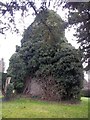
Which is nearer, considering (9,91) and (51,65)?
(9,91)

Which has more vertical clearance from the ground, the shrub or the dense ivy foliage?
the dense ivy foliage

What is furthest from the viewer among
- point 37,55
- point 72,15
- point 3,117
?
point 37,55

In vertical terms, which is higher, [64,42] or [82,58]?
[64,42]

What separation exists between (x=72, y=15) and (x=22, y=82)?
7.49 meters

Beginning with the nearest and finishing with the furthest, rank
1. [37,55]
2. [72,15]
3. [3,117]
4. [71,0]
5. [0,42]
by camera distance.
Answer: [0,42]
[71,0]
[3,117]
[72,15]
[37,55]

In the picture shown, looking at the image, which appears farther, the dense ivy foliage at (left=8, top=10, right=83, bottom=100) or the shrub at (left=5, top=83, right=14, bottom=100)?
the dense ivy foliage at (left=8, top=10, right=83, bottom=100)

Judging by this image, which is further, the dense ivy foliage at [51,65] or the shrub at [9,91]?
the dense ivy foliage at [51,65]

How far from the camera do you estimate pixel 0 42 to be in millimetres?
7645

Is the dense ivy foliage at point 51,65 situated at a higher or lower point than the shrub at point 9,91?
higher

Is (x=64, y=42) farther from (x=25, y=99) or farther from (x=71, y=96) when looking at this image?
(x=25, y=99)

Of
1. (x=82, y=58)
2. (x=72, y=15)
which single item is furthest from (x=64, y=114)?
(x=82, y=58)

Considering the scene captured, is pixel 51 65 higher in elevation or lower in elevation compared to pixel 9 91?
higher

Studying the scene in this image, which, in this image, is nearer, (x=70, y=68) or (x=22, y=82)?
(x=70, y=68)

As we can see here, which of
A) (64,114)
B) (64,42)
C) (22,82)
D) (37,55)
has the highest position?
(64,42)
